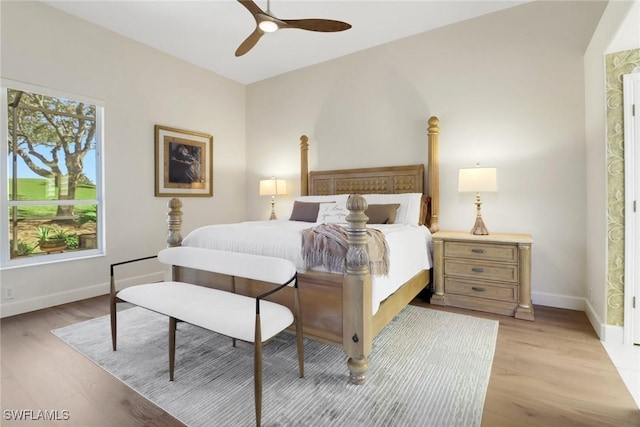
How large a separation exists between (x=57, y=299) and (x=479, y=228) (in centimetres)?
451

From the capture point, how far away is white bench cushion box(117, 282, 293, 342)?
1601mm

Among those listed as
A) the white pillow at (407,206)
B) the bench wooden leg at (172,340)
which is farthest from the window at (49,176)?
the white pillow at (407,206)

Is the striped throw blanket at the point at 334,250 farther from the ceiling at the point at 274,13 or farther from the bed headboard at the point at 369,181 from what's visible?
the ceiling at the point at 274,13

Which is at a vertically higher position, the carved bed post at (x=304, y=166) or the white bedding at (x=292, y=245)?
the carved bed post at (x=304, y=166)

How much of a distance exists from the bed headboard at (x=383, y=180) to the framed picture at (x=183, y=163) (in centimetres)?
153

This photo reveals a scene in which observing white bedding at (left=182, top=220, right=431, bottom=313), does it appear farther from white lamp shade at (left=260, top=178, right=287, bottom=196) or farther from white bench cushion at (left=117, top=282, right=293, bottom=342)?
white lamp shade at (left=260, top=178, right=287, bottom=196)

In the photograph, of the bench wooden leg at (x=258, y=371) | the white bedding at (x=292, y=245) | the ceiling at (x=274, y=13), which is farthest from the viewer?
the ceiling at (x=274, y=13)

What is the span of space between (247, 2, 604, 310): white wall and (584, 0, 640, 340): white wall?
17 cm

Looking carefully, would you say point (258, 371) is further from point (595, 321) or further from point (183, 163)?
point (183, 163)

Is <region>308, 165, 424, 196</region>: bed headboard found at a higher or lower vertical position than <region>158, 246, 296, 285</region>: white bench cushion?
higher

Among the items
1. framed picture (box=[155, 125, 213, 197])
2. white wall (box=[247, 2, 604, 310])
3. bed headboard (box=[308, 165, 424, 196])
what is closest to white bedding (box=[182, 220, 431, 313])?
bed headboard (box=[308, 165, 424, 196])

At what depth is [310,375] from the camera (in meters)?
1.92

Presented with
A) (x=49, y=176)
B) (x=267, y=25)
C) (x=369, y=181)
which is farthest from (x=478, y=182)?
(x=49, y=176)

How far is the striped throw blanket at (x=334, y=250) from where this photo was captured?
193 centimetres
